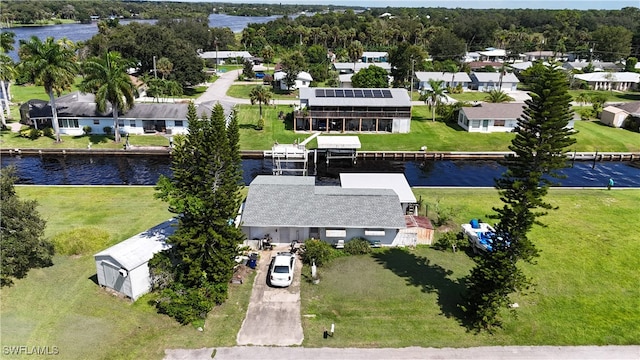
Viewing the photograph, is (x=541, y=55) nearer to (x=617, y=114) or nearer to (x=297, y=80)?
(x=617, y=114)

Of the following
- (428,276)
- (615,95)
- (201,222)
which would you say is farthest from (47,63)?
(615,95)

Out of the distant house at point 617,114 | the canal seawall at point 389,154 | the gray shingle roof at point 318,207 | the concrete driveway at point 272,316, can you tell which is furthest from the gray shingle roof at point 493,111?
the concrete driveway at point 272,316

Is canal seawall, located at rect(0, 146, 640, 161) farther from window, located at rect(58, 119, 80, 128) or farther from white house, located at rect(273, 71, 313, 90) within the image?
white house, located at rect(273, 71, 313, 90)

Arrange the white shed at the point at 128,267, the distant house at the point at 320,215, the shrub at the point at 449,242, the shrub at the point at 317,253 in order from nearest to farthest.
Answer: the white shed at the point at 128,267, the shrub at the point at 317,253, the distant house at the point at 320,215, the shrub at the point at 449,242

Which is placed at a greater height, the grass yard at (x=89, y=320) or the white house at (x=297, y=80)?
the white house at (x=297, y=80)

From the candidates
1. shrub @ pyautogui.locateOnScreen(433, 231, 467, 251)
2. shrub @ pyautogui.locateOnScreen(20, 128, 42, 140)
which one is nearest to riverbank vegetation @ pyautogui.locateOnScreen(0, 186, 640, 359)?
shrub @ pyautogui.locateOnScreen(433, 231, 467, 251)

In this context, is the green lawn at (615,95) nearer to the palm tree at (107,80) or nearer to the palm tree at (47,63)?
the palm tree at (107,80)
